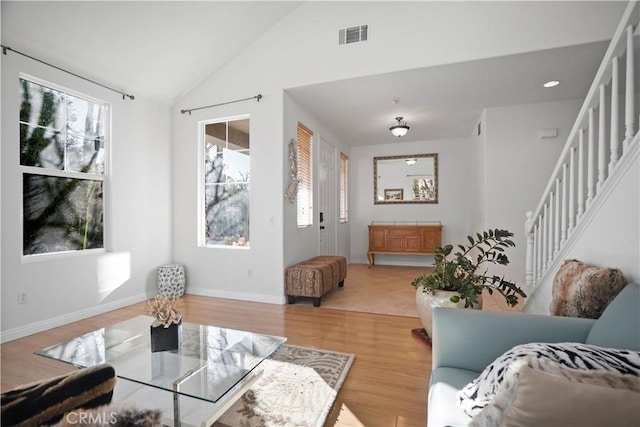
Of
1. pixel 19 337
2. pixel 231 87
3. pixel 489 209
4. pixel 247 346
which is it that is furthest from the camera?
pixel 489 209

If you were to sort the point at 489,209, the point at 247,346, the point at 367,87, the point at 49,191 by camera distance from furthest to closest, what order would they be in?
the point at 489,209
the point at 367,87
the point at 49,191
the point at 247,346

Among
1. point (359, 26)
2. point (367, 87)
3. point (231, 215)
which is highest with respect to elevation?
point (359, 26)

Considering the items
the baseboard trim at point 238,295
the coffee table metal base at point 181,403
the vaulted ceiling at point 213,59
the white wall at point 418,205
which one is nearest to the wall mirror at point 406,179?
the white wall at point 418,205

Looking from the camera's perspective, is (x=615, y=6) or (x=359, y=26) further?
(x=359, y=26)

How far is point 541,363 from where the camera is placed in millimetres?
804

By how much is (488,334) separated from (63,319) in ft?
12.4

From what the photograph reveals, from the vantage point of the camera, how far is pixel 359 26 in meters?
3.46

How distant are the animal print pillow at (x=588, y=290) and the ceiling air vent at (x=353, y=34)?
3.06m

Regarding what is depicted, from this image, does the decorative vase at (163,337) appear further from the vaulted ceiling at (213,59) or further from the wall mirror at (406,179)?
the wall mirror at (406,179)

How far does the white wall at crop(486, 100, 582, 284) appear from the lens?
13.9ft

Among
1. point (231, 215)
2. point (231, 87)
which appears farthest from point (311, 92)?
point (231, 215)

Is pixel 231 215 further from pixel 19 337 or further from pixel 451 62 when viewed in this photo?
pixel 451 62

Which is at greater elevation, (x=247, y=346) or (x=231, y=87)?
(x=231, y=87)

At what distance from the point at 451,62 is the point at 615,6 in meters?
1.41
